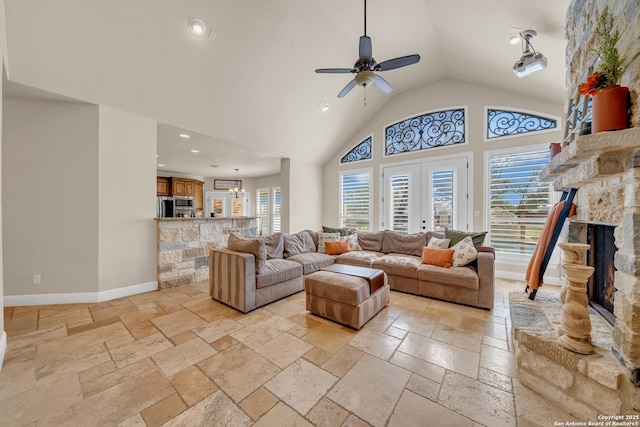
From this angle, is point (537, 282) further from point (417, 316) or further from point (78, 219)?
point (78, 219)

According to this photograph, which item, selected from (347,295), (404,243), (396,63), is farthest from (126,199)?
(404,243)

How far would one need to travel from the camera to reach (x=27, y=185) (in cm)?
290

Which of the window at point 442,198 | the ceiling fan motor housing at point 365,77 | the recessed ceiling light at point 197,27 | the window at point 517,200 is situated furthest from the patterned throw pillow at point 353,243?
the recessed ceiling light at point 197,27

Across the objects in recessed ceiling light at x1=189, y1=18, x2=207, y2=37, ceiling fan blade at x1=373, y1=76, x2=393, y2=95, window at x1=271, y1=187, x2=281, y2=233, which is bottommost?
window at x1=271, y1=187, x2=281, y2=233

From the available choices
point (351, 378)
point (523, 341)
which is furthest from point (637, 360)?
point (351, 378)

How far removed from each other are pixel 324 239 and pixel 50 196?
3.94m

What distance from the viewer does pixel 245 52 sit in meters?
3.15

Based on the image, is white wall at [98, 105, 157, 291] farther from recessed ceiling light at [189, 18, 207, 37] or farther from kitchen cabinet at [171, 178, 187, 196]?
kitchen cabinet at [171, 178, 187, 196]

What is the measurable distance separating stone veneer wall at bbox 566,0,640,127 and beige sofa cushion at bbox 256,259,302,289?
3218mm

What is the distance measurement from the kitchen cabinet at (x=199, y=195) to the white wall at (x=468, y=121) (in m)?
5.43

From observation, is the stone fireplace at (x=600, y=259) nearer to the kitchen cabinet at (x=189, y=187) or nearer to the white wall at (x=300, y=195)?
the white wall at (x=300, y=195)

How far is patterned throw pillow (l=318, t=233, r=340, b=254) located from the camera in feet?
15.1

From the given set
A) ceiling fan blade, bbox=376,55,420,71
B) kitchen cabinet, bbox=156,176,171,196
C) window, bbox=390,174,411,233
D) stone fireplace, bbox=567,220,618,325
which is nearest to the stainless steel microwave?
kitchen cabinet, bbox=156,176,171,196

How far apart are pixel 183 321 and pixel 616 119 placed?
383 centimetres
